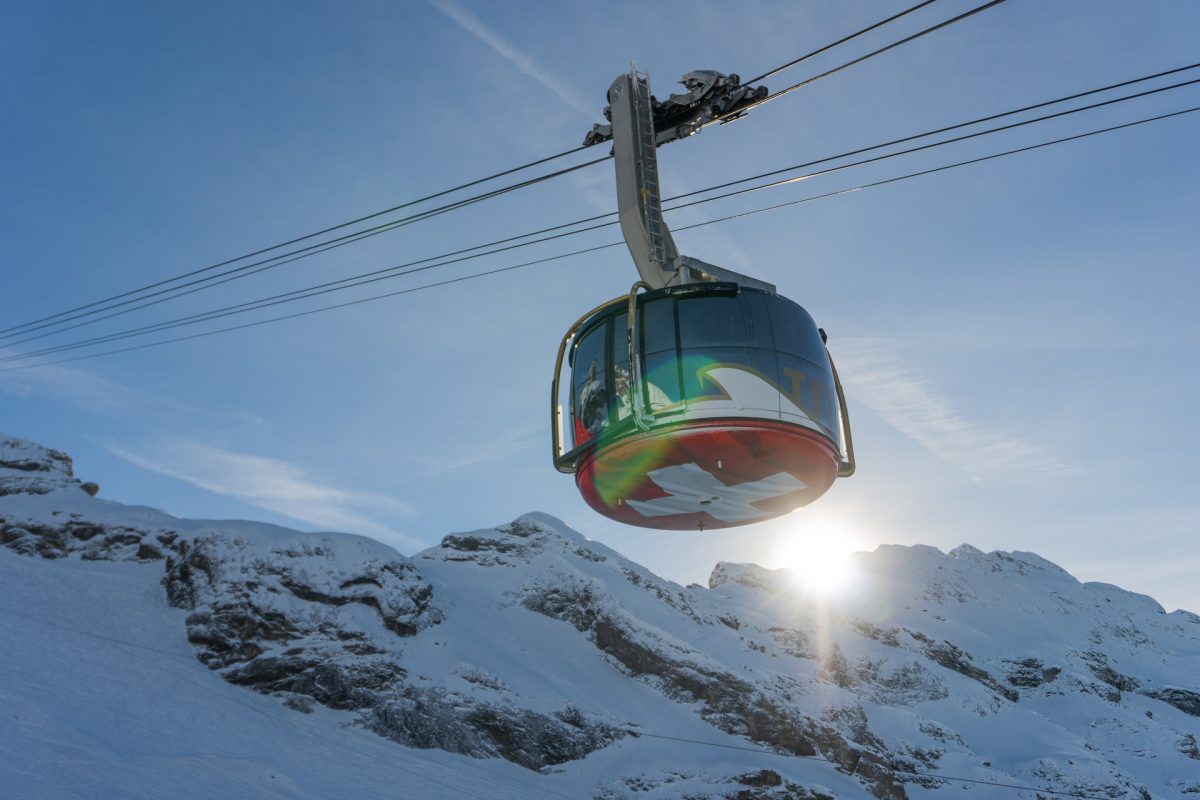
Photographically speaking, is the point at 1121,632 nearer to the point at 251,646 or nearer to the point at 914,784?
the point at 914,784

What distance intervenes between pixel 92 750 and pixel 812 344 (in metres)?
35.2

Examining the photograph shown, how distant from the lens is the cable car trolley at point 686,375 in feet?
29.3

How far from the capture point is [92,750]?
33875 millimetres

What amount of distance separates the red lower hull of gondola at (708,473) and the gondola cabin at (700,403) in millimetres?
16

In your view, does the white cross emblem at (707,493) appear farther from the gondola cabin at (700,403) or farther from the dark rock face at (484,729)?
the dark rock face at (484,729)

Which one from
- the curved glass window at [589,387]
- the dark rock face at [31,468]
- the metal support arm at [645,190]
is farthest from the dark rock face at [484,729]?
the metal support arm at [645,190]

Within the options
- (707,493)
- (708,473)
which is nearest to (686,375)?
(708,473)

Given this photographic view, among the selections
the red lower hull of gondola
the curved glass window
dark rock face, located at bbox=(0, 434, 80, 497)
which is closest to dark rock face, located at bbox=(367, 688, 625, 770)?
dark rock face, located at bbox=(0, 434, 80, 497)

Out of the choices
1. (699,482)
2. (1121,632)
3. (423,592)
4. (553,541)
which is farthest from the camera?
(1121,632)

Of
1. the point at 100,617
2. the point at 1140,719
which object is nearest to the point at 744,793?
the point at 100,617

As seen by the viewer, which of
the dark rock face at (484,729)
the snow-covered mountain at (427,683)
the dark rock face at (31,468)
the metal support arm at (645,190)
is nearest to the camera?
the metal support arm at (645,190)

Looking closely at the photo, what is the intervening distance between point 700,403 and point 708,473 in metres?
1.00

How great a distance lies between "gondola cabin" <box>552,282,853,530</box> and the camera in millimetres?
8906

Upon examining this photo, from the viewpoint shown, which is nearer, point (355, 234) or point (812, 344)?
point (812, 344)
